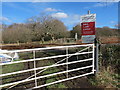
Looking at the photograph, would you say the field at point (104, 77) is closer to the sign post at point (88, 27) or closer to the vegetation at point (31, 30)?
the sign post at point (88, 27)

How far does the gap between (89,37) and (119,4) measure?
113 inches

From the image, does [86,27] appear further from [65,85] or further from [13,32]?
[13,32]

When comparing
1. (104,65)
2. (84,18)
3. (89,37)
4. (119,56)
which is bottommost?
(104,65)

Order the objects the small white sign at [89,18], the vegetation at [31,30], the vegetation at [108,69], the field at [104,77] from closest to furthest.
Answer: the field at [104,77], the vegetation at [108,69], the small white sign at [89,18], the vegetation at [31,30]

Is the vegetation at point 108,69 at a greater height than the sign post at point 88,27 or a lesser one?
lesser

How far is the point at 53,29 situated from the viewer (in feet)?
76.3

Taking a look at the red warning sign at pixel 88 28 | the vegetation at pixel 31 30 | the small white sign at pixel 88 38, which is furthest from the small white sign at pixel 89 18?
the vegetation at pixel 31 30

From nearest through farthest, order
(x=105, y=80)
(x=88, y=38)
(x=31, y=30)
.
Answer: (x=105, y=80), (x=88, y=38), (x=31, y=30)

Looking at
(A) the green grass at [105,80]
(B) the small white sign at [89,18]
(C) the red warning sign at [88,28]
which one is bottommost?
(A) the green grass at [105,80]

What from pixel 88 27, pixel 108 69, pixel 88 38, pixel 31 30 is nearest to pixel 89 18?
pixel 88 27

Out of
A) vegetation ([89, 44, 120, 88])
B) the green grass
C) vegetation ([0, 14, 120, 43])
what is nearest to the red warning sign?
vegetation ([89, 44, 120, 88])

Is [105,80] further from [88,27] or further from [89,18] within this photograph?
[89,18]

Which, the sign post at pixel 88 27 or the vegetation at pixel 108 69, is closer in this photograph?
the vegetation at pixel 108 69

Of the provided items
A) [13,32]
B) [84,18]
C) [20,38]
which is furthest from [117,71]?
[13,32]
